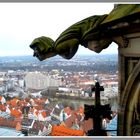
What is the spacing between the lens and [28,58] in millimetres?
2416

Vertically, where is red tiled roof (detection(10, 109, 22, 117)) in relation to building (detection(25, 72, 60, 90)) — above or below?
below

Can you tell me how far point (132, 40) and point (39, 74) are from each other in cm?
59

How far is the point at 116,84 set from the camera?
7.76 ft

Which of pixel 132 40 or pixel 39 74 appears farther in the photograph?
pixel 39 74

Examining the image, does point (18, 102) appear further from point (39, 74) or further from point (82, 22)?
point (82, 22)

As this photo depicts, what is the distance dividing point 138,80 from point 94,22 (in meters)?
0.39

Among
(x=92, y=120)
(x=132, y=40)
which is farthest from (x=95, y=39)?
(x=92, y=120)

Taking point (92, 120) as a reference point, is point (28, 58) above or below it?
above

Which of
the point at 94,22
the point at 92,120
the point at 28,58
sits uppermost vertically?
the point at 94,22

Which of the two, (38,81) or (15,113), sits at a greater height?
(38,81)

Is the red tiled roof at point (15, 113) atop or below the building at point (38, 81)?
below

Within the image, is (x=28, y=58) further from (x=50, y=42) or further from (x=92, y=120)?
(x=92, y=120)

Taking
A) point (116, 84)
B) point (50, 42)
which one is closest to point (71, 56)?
point (50, 42)

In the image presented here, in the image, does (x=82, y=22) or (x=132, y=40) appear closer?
(x=132, y=40)
